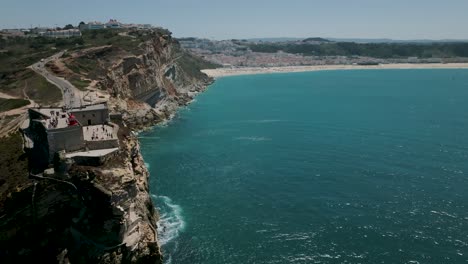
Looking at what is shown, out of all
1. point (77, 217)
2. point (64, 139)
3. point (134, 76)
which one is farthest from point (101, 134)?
point (134, 76)

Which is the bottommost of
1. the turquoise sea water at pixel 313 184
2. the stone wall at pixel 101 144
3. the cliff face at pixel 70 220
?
the turquoise sea water at pixel 313 184

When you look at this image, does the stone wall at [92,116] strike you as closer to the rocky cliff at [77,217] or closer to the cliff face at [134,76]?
the rocky cliff at [77,217]

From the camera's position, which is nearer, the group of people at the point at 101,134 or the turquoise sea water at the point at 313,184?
the turquoise sea water at the point at 313,184

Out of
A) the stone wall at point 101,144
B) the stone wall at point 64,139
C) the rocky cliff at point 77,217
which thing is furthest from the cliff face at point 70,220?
the stone wall at point 101,144

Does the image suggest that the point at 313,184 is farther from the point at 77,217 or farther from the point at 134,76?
the point at 134,76

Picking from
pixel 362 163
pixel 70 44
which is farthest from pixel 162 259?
pixel 70 44

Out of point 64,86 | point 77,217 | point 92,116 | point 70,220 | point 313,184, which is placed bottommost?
point 313,184

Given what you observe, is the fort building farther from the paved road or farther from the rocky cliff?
the paved road
